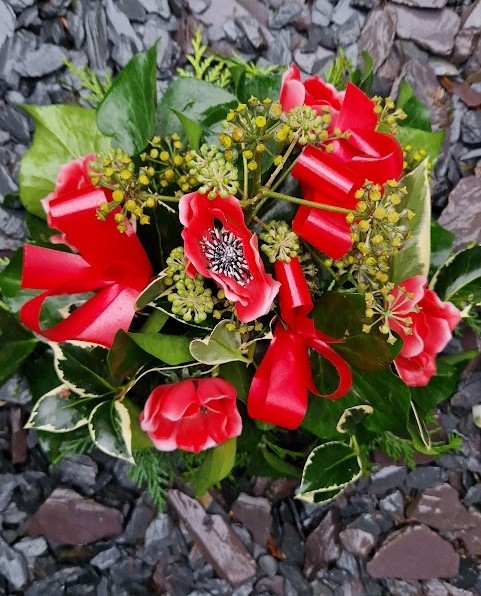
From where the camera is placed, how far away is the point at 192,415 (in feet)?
2.28

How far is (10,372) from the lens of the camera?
2.52ft

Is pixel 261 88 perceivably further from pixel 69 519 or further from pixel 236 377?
pixel 69 519

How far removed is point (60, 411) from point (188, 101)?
385 millimetres

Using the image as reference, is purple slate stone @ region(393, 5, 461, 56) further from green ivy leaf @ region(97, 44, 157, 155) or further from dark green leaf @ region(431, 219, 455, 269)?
green ivy leaf @ region(97, 44, 157, 155)

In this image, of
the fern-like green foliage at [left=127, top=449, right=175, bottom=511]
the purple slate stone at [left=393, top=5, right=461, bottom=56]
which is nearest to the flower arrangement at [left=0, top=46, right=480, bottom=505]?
the fern-like green foliage at [left=127, top=449, right=175, bottom=511]

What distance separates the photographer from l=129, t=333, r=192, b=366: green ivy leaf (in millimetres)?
606

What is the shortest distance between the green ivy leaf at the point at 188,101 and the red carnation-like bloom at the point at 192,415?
0.95 ft

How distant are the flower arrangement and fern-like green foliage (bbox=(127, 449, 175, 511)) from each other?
0.44ft

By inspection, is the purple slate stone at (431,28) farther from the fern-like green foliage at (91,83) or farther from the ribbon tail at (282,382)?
the ribbon tail at (282,382)

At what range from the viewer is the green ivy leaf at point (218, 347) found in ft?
2.00

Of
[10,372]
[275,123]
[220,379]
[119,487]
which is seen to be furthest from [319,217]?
[119,487]

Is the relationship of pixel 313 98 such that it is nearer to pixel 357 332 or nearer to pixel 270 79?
pixel 270 79

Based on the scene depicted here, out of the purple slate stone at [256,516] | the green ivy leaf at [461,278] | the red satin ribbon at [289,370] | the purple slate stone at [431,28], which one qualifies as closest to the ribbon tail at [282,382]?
the red satin ribbon at [289,370]

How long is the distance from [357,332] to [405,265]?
11 cm
